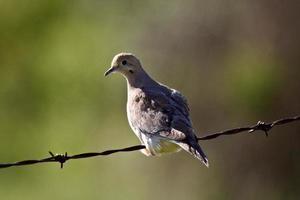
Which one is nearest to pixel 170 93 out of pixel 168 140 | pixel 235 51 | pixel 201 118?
pixel 168 140

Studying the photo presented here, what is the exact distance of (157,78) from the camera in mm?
19844

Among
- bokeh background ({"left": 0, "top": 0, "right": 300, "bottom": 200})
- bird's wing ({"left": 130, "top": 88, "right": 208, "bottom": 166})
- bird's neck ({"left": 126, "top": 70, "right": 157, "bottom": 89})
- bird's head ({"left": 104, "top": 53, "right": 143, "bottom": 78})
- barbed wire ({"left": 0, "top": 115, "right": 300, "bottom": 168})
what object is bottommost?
barbed wire ({"left": 0, "top": 115, "right": 300, "bottom": 168})

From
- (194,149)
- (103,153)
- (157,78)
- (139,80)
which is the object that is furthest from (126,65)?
(157,78)

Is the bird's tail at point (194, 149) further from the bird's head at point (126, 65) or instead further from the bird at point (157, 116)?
the bird's head at point (126, 65)

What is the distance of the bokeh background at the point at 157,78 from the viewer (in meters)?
19.1

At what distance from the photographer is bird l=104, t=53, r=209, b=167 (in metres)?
9.46

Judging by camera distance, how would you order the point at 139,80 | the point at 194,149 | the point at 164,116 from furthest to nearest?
the point at 139,80, the point at 164,116, the point at 194,149

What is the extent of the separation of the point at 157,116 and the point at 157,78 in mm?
9810

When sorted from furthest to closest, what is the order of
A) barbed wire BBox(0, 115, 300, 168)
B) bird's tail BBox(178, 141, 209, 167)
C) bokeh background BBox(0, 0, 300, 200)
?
bokeh background BBox(0, 0, 300, 200)
bird's tail BBox(178, 141, 209, 167)
barbed wire BBox(0, 115, 300, 168)

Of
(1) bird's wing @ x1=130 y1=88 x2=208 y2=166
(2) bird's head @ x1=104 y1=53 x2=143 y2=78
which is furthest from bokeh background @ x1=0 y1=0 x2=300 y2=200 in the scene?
(1) bird's wing @ x1=130 y1=88 x2=208 y2=166

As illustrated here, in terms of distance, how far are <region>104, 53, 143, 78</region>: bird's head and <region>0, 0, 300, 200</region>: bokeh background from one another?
7562mm

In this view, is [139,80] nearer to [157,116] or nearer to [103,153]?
[157,116]

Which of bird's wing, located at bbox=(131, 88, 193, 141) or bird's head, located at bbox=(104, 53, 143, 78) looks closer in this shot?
bird's wing, located at bbox=(131, 88, 193, 141)

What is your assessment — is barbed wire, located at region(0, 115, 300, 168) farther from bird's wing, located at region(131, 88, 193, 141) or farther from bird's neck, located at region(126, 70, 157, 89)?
bird's neck, located at region(126, 70, 157, 89)
